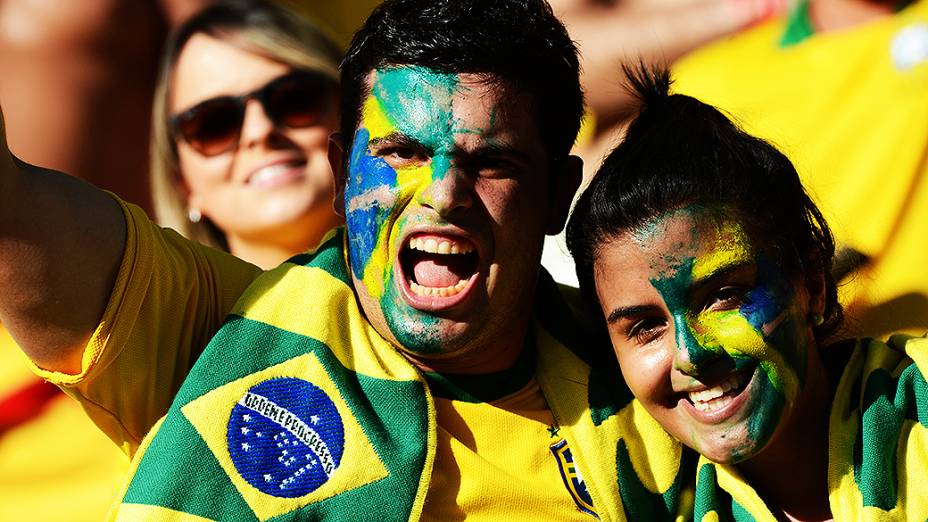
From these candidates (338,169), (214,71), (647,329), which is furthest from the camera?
(214,71)

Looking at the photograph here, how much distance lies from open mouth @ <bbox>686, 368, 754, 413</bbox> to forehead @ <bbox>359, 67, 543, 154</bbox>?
1.79ft

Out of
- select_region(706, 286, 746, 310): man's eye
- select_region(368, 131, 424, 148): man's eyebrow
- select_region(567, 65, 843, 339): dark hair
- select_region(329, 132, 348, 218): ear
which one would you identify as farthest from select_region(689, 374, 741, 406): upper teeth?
select_region(329, 132, 348, 218): ear

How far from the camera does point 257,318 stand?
6.53ft

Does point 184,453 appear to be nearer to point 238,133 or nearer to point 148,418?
point 148,418

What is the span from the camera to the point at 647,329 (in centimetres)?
200

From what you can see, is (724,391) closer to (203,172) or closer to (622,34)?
(203,172)

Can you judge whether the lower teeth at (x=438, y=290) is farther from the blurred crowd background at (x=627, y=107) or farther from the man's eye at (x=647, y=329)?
the blurred crowd background at (x=627, y=107)

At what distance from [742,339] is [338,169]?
2.88 feet

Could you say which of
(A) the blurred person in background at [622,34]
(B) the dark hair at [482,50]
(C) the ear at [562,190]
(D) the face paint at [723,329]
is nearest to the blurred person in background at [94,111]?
(A) the blurred person in background at [622,34]

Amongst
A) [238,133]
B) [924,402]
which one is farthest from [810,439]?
[238,133]

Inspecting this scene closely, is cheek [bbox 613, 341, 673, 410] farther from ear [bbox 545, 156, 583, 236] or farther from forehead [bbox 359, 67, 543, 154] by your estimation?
forehead [bbox 359, 67, 543, 154]

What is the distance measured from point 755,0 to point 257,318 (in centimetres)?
247

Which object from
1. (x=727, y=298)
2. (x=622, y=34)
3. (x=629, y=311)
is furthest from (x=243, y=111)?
(x=727, y=298)

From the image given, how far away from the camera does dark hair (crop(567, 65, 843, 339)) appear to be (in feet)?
6.47
